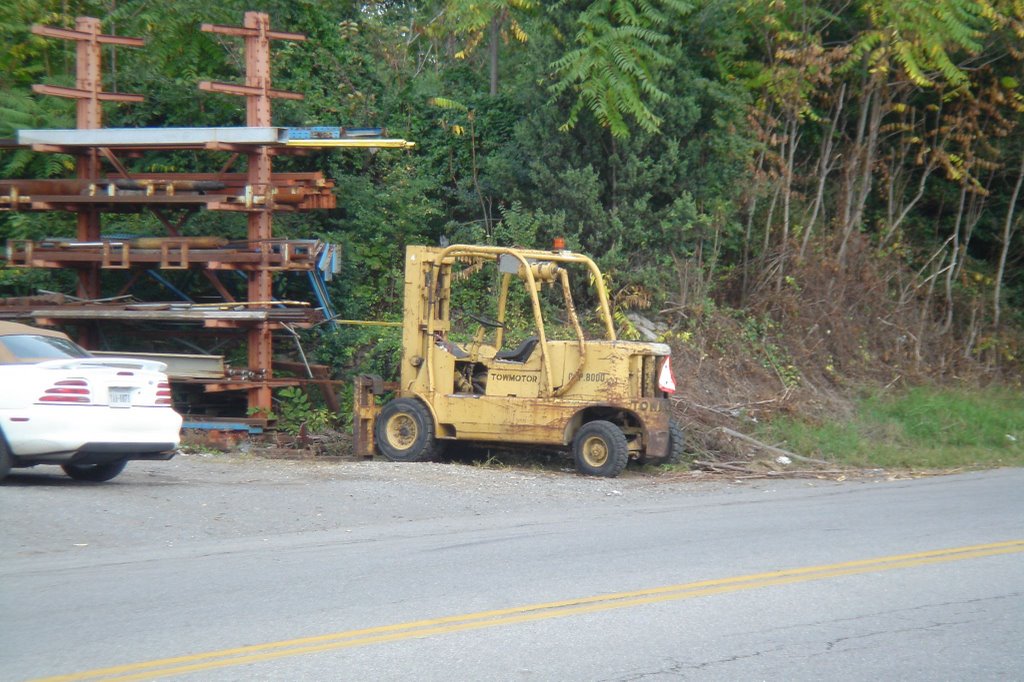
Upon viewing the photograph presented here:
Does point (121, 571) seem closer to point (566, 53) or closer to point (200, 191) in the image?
point (200, 191)

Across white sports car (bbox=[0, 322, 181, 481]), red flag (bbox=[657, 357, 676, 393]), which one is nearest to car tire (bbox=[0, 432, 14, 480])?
white sports car (bbox=[0, 322, 181, 481])

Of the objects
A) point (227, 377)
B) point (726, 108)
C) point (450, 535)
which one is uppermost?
point (726, 108)

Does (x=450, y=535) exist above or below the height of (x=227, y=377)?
below

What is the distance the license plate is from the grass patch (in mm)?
8865

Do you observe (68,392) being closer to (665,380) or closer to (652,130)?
(665,380)

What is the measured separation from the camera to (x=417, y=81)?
22922 mm

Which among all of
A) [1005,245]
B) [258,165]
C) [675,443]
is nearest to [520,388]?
[675,443]

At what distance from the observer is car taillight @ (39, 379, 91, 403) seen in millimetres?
10984

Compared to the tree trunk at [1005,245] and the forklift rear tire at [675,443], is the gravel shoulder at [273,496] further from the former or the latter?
the tree trunk at [1005,245]

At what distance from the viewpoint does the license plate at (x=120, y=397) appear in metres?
11.3

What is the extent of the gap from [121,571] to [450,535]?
2.86 m

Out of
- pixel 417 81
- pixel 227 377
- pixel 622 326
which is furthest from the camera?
pixel 417 81

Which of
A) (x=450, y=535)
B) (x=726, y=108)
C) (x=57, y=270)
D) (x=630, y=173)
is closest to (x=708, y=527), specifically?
(x=450, y=535)

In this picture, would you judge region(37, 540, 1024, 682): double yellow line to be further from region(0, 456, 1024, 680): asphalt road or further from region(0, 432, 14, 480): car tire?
region(0, 432, 14, 480): car tire
